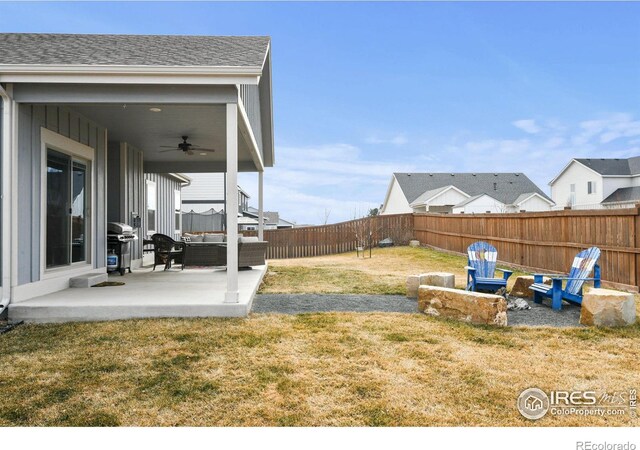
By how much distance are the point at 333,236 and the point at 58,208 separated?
13.1 metres

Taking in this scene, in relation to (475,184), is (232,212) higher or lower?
lower

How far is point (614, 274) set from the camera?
310 inches

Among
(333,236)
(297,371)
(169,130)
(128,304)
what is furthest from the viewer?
(333,236)

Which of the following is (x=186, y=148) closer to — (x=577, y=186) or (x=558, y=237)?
(x=558, y=237)

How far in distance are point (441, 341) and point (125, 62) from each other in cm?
508

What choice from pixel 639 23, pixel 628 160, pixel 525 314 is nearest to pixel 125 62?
pixel 525 314

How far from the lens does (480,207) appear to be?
89.7 ft

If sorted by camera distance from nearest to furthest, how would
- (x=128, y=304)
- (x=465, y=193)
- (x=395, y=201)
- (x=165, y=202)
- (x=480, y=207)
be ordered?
(x=128, y=304) → (x=165, y=202) → (x=480, y=207) → (x=465, y=193) → (x=395, y=201)

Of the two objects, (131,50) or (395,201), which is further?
(395,201)

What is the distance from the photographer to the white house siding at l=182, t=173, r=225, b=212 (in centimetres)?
2684

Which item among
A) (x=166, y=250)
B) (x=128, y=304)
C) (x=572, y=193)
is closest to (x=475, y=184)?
(x=572, y=193)

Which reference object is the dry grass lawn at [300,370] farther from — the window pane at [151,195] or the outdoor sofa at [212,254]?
the window pane at [151,195]

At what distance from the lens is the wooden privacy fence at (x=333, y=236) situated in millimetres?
17875

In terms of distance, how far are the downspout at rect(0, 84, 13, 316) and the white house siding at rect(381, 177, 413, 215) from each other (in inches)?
1028
